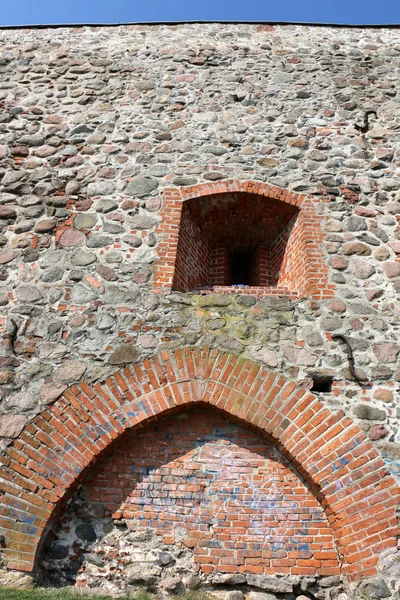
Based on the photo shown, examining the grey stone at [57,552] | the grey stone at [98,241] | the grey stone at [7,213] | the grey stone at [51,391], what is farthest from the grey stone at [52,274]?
the grey stone at [57,552]

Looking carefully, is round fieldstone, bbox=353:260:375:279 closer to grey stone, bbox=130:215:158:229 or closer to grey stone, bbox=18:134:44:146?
grey stone, bbox=130:215:158:229

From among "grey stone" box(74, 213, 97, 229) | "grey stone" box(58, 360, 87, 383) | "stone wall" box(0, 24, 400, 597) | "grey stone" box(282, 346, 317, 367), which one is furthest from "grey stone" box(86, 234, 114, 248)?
"grey stone" box(282, 346, 317, 367)

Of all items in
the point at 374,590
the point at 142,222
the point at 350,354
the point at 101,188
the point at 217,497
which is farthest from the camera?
the point at 101,188

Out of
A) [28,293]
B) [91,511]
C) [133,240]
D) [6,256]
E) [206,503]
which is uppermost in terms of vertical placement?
[133,240]

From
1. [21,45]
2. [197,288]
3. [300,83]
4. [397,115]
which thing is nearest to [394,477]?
[197,288]

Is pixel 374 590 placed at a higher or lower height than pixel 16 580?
higher

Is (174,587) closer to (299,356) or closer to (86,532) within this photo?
(86,532)

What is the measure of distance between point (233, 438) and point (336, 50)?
18.1 ft

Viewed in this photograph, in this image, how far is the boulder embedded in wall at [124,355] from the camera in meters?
4.66

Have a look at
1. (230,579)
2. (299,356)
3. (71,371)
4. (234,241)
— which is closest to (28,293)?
(71,371)

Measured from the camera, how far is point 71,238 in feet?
17.5

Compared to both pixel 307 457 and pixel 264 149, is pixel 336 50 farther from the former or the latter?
pixel 307 457

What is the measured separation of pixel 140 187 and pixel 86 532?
3597 mm

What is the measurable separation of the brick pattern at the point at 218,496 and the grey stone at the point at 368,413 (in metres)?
0.78
